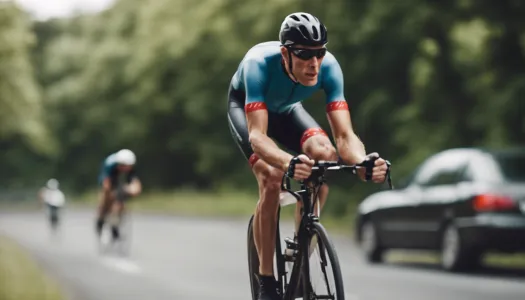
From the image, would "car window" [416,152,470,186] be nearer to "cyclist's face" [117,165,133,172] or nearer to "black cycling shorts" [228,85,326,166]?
"cyclist's face" [117,165,133,172]

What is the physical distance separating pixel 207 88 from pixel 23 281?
4349 centimetres

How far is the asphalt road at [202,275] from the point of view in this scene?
1418 centimetres

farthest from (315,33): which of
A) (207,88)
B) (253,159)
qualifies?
(207,88)

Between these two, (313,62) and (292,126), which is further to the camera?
(292,126)

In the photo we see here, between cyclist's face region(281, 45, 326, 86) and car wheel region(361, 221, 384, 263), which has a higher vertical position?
car wheel region(361, 221, 384, 263)

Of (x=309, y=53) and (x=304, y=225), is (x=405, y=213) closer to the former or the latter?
(x=304, y=225)

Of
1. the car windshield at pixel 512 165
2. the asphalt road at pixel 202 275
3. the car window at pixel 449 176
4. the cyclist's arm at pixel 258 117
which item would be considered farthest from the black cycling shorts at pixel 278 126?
the car window at pixel 449 176

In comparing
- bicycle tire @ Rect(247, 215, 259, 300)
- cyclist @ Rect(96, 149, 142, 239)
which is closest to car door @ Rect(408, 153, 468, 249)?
cyclist @ Rect(96, 149, 142, 239)

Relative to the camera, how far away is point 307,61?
566 cm

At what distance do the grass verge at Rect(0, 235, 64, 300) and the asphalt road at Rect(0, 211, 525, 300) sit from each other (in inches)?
11.2

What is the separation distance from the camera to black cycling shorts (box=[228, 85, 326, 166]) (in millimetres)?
6367

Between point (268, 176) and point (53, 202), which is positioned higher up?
point (53, 202)

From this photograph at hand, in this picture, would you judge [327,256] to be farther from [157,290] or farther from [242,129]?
[157,290]

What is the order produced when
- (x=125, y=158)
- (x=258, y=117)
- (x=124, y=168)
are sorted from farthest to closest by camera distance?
1. (x=124, y=168)
2. (x=125, y=158)
3. (x=258, y=117)
